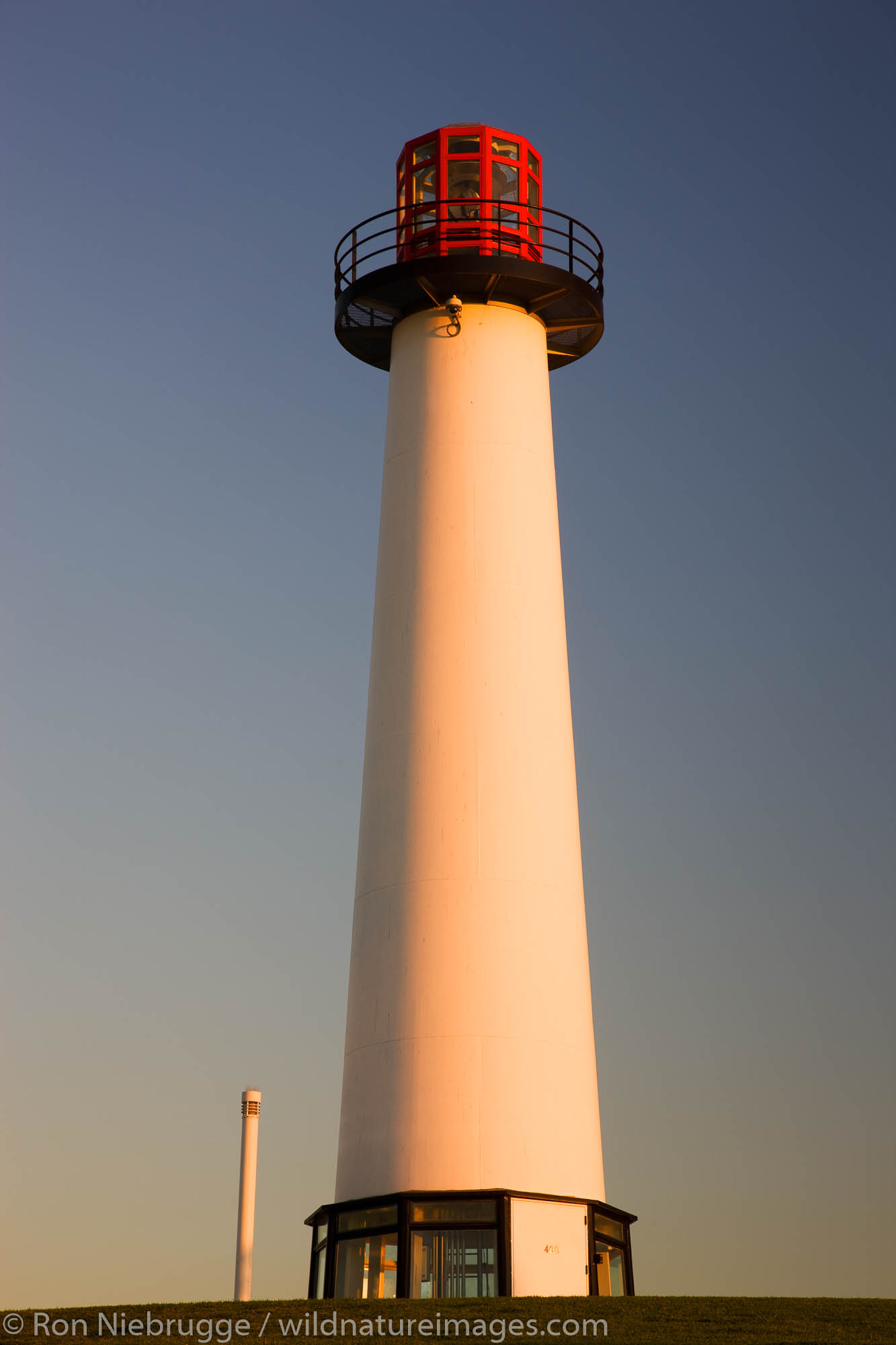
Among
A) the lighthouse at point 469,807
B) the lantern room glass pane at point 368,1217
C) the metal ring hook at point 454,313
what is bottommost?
the lantern room glass pane at point 368,1217

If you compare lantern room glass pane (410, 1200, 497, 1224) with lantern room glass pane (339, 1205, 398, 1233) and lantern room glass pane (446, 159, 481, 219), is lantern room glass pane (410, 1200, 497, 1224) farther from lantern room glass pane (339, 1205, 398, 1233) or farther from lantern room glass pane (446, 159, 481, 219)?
lantern room glass pane (446, 159, 481, 219)

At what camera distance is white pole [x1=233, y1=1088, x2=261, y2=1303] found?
2225 cm

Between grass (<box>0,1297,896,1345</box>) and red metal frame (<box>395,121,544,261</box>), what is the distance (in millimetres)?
16544

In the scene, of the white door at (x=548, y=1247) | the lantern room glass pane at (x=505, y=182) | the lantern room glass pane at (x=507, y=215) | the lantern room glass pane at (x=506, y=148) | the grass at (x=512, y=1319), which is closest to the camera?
the grass at (x=512, y=1319)

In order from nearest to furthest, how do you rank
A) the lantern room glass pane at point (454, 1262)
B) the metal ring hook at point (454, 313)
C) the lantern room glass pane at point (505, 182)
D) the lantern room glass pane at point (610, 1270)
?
the lantern room glass pane at point (454, 1262), the lantern room glass pane at point (610, 1270), the metal ring hook at point (454, 313), the lantern room glass pane at point (505, 182)

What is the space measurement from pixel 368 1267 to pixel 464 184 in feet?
58.3

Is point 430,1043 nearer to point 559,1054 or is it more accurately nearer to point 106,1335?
point 559,1054

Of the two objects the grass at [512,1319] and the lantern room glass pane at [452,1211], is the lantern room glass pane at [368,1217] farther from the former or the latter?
the grass at [512,1319]

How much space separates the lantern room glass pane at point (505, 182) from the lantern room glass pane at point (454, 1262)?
1716 centimetres

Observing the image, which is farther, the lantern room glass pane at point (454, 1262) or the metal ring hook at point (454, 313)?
the metal ring hook at point (454, 313)

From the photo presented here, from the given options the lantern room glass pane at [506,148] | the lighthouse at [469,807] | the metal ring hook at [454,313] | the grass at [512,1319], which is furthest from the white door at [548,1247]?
the lantern room glass pane at [506,148]

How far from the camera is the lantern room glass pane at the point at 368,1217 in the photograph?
22.6m

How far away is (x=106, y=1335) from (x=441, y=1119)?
6109 mm

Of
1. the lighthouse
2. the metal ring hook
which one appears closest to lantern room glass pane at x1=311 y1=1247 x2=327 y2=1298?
the lighthouse
